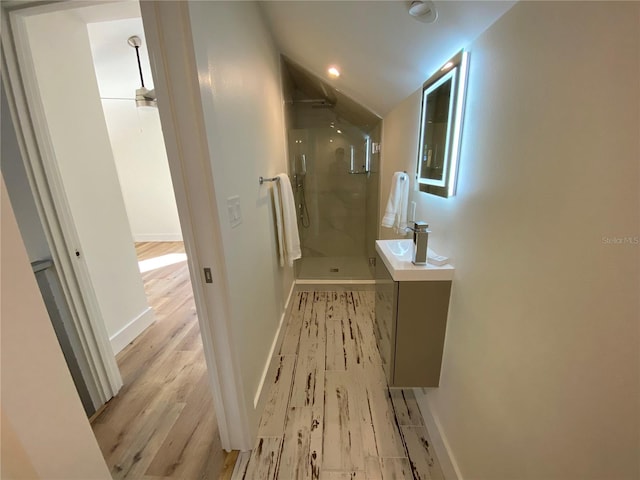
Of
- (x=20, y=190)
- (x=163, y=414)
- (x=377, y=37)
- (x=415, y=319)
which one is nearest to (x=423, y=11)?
(x=377, y=37)

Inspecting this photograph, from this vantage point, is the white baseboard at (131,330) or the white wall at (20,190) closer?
the white wall at (20,190)

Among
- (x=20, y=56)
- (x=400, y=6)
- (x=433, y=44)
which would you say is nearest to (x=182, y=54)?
(x=400, y=6)

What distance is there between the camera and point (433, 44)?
111 cm

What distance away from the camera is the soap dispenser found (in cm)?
123

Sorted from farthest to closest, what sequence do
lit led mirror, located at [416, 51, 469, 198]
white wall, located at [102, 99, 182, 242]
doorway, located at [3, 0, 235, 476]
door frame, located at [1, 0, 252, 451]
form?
1. white wall, located at [102, 99, 182, 242]
2. doorway, located at [3, 0, 235, 476]
3. lit led mirror, located at [416, 51, 469, 198]
4. door frame, located at [1, 0, 252, 451]

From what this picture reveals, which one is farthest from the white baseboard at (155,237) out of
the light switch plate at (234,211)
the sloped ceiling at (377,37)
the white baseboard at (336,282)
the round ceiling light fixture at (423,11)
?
the round ceiling light fixture at (423,11)

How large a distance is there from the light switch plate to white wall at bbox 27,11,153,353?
109cm

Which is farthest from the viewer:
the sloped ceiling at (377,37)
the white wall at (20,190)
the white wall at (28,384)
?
the white wall at (20,190)

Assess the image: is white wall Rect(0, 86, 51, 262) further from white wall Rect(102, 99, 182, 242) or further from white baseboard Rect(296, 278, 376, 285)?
white wall Rect(102, 99, 182, 242)

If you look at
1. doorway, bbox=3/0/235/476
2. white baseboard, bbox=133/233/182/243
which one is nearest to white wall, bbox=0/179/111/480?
doorway, bbox=3/0/235/476

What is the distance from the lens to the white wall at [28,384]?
39cm

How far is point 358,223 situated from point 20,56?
10.2 ft

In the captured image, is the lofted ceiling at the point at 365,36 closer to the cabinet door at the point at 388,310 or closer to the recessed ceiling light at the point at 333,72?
the recessed ceiling light at the point at 333,72

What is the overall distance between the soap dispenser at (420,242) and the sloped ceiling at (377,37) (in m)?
0.77
